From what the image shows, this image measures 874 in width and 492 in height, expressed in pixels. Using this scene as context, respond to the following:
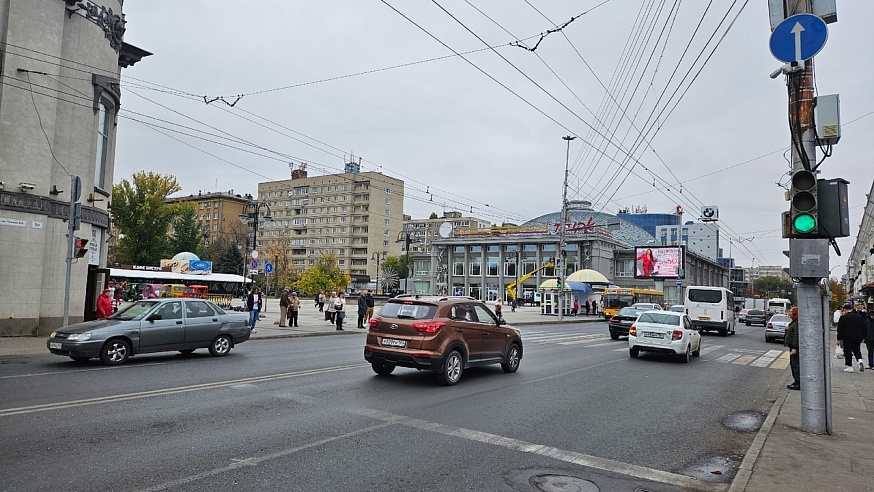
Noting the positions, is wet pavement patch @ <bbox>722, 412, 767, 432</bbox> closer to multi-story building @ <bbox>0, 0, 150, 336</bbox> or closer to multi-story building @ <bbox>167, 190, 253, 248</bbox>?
multi-story building @ <bbox>0, 0, 150, 336</bbox>

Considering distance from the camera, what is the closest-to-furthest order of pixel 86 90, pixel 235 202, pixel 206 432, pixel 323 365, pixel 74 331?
pixel 206 432 < pixel 74 331 < pixel 323 365 < pixel 86 90 < pixel 235 202

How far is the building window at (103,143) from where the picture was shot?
21.1m

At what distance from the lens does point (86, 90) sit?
19094 mm

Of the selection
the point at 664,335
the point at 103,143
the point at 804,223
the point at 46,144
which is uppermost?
the point at 103,143

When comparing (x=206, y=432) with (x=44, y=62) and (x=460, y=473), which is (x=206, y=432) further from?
(x=44, y=62)

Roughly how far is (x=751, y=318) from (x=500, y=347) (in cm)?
5153

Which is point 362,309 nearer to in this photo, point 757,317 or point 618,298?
point 618,298

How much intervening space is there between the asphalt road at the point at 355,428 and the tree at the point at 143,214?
53601mm

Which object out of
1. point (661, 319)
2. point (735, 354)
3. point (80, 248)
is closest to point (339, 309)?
point (80, 248)

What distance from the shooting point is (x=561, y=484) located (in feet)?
18.0

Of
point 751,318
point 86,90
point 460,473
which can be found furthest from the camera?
point 751,318

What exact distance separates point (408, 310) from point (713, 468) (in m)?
6.19

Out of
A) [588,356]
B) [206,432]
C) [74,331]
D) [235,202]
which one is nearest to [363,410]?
[206,432]

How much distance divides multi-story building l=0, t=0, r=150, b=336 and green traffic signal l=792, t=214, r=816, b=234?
1668cm
